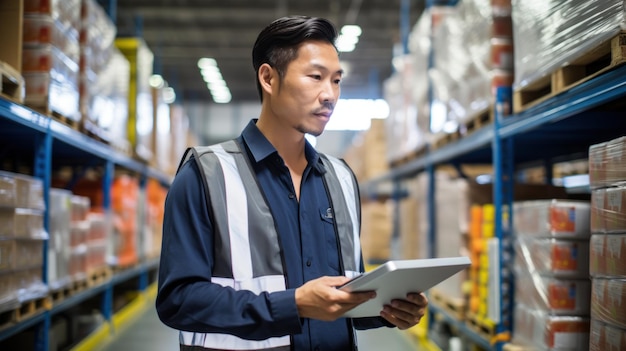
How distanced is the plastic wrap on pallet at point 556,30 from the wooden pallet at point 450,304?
2.09 meters

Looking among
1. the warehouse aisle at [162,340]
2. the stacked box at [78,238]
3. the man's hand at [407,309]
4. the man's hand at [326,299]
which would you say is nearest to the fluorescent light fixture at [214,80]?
the warehouse aisle at [162,340]

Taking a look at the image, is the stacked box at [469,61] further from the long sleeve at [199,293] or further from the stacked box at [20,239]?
the stacked box at [20,239]

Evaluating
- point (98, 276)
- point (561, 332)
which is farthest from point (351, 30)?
point (561, 332)

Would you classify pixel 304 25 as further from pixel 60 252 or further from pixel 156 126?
pixel 156 126

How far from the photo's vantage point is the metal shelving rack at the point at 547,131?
9.24 ft

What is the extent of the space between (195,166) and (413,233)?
18.4 feet

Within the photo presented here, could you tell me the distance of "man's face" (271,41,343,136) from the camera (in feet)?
6.83

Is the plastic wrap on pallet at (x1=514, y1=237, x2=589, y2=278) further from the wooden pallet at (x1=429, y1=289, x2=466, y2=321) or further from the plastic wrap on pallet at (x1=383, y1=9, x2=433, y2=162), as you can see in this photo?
the plastic wrap on pallet at (x1=383, y1=9, x2=433, y2=162)

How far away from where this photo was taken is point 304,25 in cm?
209

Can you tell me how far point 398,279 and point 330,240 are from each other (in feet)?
1.48

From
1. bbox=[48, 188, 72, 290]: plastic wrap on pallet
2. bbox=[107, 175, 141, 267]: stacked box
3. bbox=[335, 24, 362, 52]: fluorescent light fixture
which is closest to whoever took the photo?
bbox=[48, 188, 72, 290]: plastic wrap on pallet

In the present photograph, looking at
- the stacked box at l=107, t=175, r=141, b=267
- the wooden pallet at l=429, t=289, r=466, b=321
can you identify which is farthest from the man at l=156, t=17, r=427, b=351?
the stacked box at l=107, t=175, r=141, b=267

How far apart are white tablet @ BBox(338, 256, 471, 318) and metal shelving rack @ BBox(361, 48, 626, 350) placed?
1298 mm

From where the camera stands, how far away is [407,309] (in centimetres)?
192
